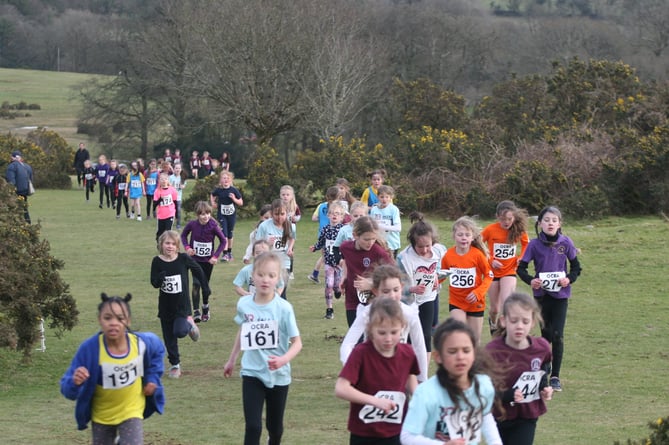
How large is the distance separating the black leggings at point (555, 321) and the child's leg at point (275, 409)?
3.64 meters

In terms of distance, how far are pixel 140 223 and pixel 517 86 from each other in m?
15.3

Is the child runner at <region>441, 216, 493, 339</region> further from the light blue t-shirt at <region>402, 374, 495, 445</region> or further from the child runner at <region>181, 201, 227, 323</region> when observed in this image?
the light blue t-shirt at <region>402, 374, 495, 445</region>

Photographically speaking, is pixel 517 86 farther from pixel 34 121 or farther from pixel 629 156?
pixel 34 121

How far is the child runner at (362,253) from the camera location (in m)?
9.61

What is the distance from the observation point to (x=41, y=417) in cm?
1016

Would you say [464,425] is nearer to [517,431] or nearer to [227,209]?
[517,431]

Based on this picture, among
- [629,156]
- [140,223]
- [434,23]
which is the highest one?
[434,23]

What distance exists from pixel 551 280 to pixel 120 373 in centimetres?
521

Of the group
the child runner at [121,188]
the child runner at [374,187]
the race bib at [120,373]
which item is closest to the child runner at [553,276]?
the race bib at [120,373]

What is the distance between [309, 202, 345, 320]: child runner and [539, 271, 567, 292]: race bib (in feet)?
13.1

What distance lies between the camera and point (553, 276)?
404 inches

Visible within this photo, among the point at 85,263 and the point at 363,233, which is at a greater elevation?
the point at 363,233

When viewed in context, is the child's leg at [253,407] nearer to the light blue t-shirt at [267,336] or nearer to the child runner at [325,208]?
the light blue t-shirt at [267,336]

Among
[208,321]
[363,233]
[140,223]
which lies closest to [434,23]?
[140,223]
